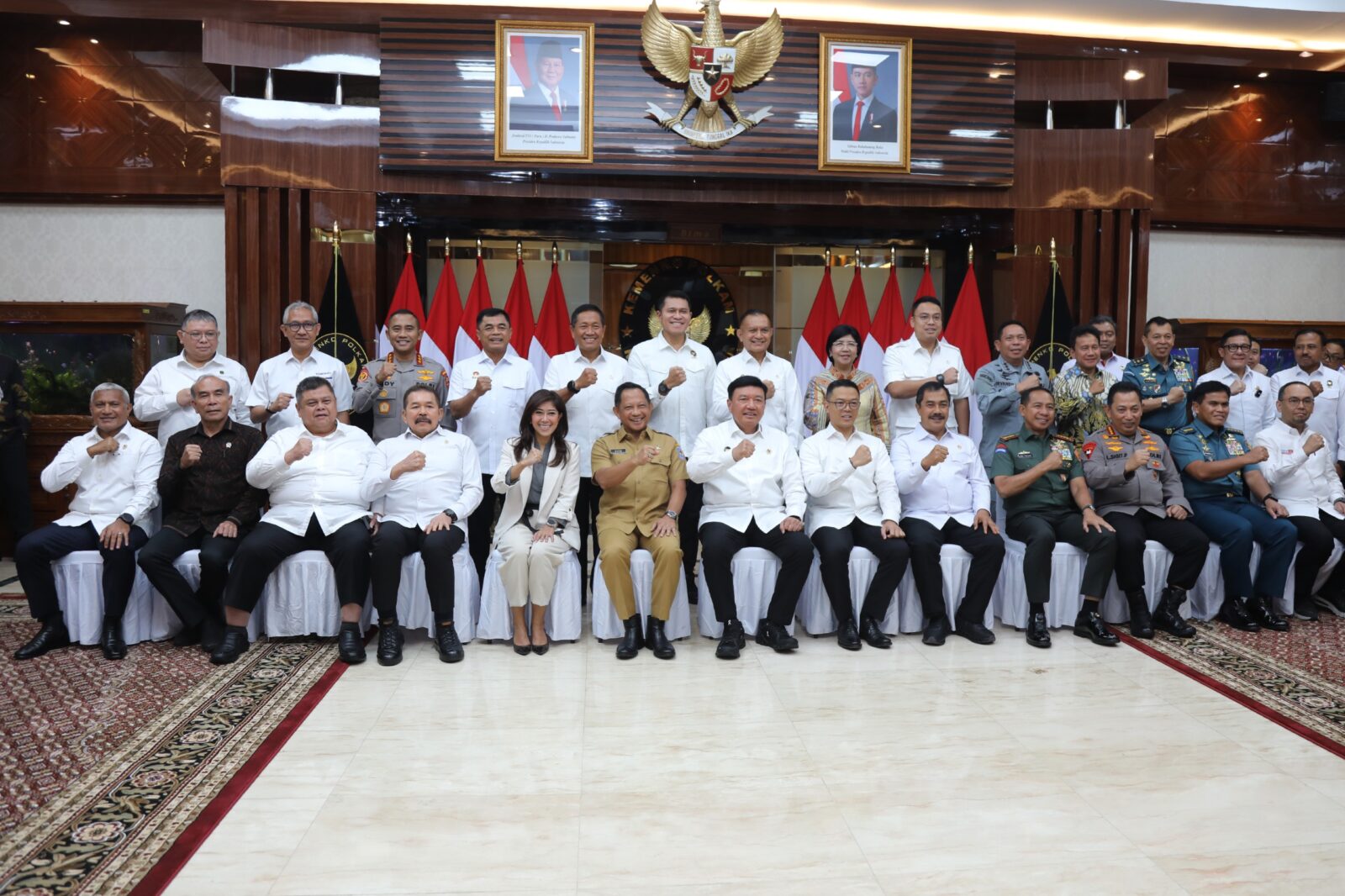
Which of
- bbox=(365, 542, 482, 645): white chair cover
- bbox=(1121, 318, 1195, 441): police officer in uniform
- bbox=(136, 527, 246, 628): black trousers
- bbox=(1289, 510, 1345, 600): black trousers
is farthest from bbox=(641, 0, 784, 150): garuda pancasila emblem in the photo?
bbox=(1289, 510, 1345, 600): black trousers

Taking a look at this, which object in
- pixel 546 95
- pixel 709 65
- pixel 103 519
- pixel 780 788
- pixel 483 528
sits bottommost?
pixel 780 788

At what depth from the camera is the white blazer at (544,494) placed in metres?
4.29

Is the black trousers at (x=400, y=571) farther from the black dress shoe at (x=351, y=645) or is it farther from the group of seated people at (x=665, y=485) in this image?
the black dress shoe at (x=351, y=645)

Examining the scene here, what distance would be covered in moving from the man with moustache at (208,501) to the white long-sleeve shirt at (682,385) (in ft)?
5.74

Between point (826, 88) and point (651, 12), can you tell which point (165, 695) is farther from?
point (826, 88)

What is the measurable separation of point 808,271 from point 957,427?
256 cm

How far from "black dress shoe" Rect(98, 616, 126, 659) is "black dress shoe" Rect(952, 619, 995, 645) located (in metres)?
3.47

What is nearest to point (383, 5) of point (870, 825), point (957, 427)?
point (957, 427)

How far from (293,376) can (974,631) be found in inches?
132

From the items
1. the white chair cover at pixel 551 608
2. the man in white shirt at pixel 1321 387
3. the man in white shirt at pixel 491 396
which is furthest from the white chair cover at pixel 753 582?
the man in white shirt at pixel 1321 387

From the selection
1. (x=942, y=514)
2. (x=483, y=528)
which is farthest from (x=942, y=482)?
(x=483, y=528)

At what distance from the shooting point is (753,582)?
4371 mm

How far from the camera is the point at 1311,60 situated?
23.9 ft

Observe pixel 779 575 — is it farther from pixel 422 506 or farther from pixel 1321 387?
pixel 1321 387
